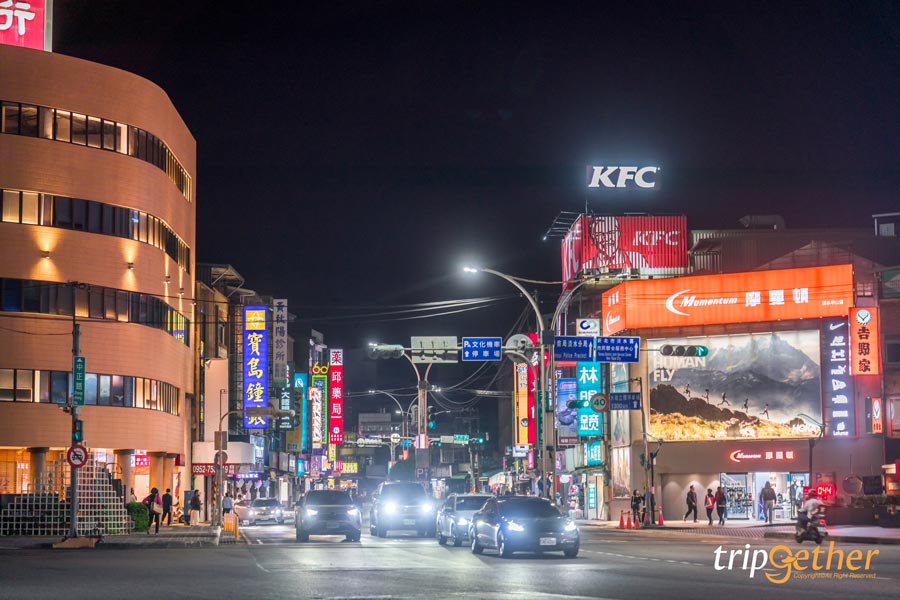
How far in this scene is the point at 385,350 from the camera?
48281 millimetres

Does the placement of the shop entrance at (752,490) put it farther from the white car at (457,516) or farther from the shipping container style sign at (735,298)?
the white car at (457,516)

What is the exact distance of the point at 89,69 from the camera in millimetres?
53375

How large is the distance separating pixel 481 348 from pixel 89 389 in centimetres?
1805

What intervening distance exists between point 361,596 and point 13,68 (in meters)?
40.5

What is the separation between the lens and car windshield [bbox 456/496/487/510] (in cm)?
3491

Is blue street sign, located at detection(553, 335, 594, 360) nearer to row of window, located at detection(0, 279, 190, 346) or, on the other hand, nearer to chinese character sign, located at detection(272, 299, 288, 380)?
row of window, located at detection(0, 279, 190, 346)

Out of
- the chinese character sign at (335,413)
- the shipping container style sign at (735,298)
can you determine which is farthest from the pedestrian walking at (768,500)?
the chinese character sign at (335,413)

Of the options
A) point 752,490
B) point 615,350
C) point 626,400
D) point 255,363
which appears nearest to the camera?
point 615,350

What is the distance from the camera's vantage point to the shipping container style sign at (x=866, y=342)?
53781 mm

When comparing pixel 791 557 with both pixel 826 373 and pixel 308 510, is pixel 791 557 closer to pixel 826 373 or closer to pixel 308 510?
pixel 308 510

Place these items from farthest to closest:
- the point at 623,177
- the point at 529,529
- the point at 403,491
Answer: the point at 623,177 < the point at 403,491 < the point at 529,529

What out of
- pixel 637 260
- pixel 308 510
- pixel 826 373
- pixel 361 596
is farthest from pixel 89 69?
pixel 361 596

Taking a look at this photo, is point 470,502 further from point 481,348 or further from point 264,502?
point 264,502

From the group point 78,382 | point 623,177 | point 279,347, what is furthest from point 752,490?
point 78,382
